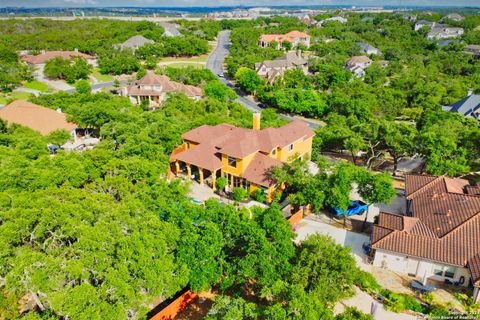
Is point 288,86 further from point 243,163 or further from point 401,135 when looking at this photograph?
point 243,163

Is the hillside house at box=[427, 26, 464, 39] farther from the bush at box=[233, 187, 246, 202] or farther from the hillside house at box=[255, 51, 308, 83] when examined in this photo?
the bush at box=[233, 187, 246, 202]

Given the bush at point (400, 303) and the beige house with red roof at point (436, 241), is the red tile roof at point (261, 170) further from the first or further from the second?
the bush at point (400, 303)

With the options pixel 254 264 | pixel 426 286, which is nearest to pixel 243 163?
pixel 254 264

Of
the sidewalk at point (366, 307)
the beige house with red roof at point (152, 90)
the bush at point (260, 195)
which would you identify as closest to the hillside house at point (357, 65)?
the beige house with red roof at point (152, 90)

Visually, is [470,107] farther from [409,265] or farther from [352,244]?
[409,265]

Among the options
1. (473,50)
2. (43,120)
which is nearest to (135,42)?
(43,120)
